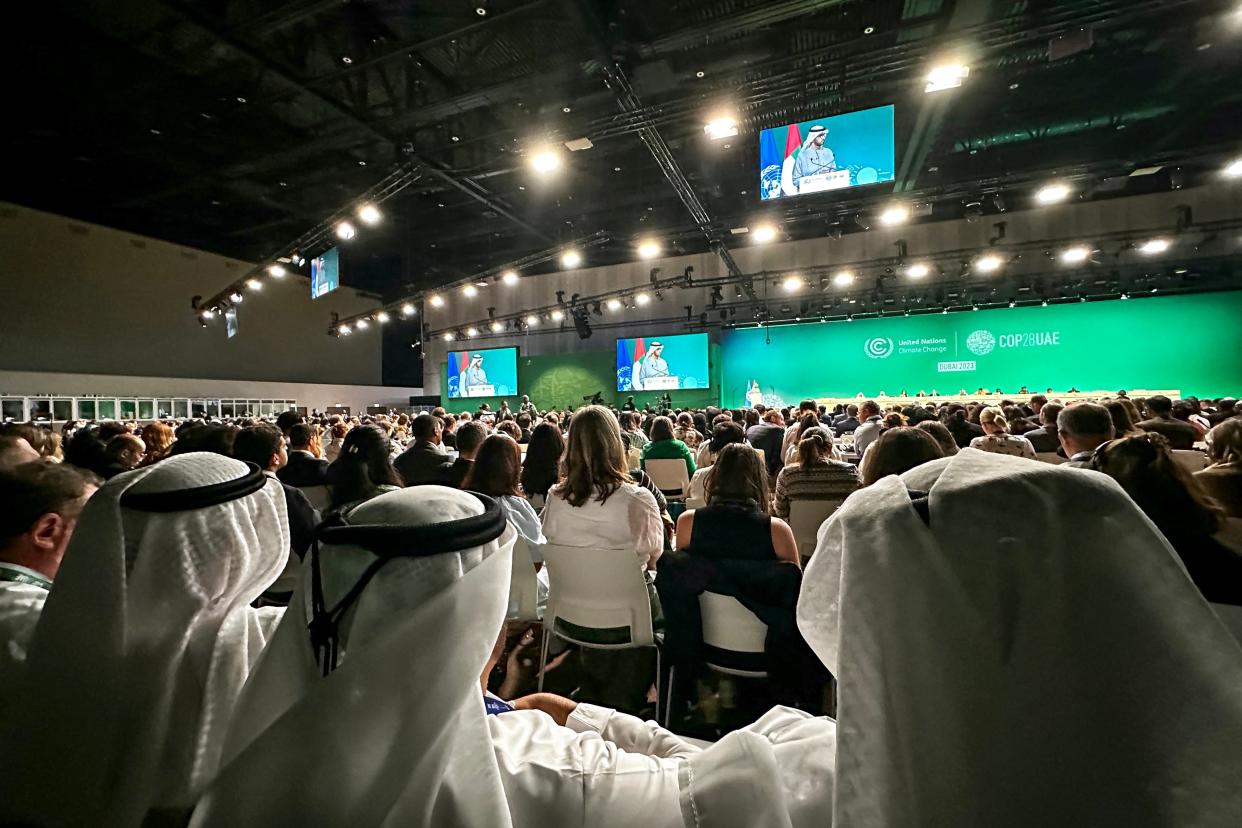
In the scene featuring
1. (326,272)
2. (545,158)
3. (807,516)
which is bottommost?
(807,516)

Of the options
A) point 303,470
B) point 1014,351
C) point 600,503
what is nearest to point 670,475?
point 600,503

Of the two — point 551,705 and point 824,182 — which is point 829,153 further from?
point 551,705

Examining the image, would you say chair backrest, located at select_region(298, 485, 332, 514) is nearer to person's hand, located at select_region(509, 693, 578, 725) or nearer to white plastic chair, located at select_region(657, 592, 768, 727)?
white plastic chair, located at select_region(657, 592, 768, 727)

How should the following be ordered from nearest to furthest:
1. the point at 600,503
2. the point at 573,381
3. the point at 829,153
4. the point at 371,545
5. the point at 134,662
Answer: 1. the point at 371,545
2. the point at 134,662
3. the point at 600,503
4. the point at 829,153
5. the point at 573,381

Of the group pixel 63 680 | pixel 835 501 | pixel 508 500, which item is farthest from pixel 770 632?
pixel 63 680

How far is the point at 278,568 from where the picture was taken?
113 centimetres

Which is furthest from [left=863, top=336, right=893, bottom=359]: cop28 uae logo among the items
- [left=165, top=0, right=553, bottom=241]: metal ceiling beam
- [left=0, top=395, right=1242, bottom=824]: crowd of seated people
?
[left=0, top=395, right=1242, bottom=824]: crowd of seated people

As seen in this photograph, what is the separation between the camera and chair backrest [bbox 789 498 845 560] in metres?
3.13

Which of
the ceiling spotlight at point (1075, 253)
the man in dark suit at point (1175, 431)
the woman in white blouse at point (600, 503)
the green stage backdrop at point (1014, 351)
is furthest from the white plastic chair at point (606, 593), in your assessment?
the green stage backdrop at point (1014, 351)

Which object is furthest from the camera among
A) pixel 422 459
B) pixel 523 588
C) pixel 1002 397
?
pixel 1002 397

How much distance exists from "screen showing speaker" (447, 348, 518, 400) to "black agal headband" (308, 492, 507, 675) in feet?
57.0

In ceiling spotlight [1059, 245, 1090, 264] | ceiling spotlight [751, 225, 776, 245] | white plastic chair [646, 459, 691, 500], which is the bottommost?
white plastic chair [646, 459, 691, 500]

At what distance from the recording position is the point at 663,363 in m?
15.7

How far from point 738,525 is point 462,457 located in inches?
104
